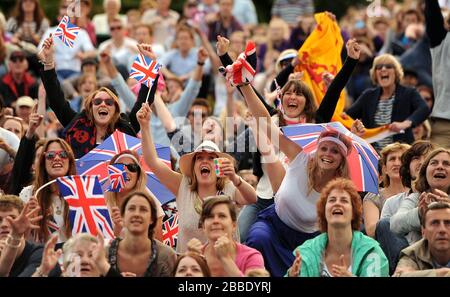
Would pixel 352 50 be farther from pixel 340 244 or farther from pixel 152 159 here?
pixel 340 244

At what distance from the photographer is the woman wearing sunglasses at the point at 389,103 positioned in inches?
550

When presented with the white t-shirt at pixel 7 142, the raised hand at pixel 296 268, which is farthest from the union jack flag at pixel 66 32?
the raised hand at pixel 296 268

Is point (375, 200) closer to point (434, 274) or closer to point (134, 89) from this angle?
point (434, 274)

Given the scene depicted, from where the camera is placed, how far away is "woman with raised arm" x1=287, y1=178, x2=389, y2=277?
31.7ft

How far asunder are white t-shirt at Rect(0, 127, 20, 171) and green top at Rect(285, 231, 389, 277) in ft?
12.2

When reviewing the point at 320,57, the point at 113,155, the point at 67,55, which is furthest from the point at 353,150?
the point at 67,55

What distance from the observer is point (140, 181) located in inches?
438

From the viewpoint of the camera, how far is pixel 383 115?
14008mm

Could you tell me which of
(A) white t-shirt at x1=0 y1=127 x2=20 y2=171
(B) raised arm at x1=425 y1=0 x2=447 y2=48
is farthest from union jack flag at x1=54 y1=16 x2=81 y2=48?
(B) raised arm at x1=425 y1=0 x2=447 y2=48

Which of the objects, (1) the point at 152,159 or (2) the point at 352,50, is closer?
(1) the point at 152,159

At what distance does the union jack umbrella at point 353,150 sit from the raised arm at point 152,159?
39.5 inches

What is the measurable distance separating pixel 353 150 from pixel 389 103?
122 inches

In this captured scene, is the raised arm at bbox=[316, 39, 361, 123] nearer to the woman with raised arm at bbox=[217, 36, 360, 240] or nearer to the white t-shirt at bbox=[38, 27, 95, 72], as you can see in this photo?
the woman with raised arm at bbox=[217, 36, 360, 240]

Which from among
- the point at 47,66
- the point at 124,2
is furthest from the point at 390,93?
the point at 124,2
